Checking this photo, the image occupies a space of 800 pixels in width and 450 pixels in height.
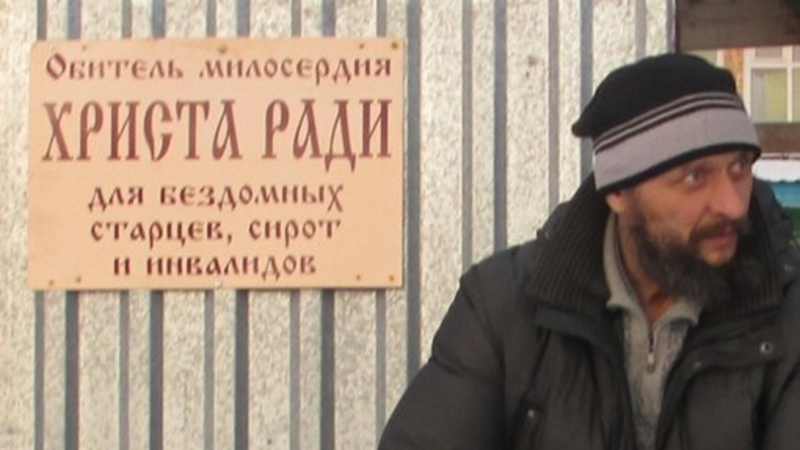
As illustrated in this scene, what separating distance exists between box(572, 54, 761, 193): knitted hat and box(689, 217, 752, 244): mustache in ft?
0.36

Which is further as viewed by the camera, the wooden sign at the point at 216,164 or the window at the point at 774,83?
the window at the point at 774,83

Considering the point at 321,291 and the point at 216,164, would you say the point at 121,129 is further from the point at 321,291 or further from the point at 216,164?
the point at 321,291

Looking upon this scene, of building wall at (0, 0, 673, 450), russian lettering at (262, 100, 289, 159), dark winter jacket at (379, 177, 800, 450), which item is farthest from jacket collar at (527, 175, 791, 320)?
russian lettering at (262, 100, 289, 159)

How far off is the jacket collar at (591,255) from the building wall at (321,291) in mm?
1911

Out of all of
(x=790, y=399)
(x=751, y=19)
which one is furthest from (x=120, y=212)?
(x=790, y=399)

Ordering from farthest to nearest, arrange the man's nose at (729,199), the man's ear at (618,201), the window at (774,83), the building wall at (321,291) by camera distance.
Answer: the window at (774,83) < the building wall at (321,291) < the man's ear at (618,201) < the man's nose at (729,199)

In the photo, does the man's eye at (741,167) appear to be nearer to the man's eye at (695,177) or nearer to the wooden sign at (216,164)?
the man's eye at (695,177)

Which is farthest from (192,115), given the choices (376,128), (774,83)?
(774,83)

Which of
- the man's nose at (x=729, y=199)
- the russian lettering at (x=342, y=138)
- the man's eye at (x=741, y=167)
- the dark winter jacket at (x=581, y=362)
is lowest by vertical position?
the dark winter jacket at (x=581, y=362)

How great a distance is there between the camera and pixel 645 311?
305 cm

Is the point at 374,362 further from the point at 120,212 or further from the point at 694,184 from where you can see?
the point at 694,184

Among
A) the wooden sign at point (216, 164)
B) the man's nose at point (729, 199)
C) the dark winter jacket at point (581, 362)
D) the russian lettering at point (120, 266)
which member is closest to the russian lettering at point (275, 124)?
the wooden sign at point (216, 164)

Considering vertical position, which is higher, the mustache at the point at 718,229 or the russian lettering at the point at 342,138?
the russian lettering at the point at 342,138

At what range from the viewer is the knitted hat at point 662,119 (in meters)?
2.92
